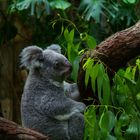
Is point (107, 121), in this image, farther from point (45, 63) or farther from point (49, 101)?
point (45, 63)

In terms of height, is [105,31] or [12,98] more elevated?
[105,31]

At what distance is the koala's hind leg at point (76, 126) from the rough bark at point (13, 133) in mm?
740

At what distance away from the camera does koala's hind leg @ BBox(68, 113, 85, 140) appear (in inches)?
141

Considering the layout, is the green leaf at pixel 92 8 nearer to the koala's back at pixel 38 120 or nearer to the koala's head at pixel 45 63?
the koala's head at pixel 45 63

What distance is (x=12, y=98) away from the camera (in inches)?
238

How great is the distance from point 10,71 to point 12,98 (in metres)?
0.35

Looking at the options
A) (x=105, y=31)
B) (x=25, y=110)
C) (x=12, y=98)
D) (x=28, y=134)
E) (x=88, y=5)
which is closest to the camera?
(x=28, y=134)

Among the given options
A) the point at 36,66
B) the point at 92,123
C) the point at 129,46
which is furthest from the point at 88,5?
the point at 92,123

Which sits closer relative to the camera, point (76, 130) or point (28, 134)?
point (28, 134)

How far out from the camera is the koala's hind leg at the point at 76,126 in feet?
11.7

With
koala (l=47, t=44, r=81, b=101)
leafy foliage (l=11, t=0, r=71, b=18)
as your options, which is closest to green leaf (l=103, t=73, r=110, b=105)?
koala (l=47, t=44, r=81, b=101)

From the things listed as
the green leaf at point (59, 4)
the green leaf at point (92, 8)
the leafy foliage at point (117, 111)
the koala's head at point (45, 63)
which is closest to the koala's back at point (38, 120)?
the koala's head at point (45, 63)

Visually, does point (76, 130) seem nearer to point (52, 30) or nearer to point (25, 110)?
point (25, 110)

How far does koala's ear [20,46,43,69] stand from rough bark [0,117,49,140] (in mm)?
862
